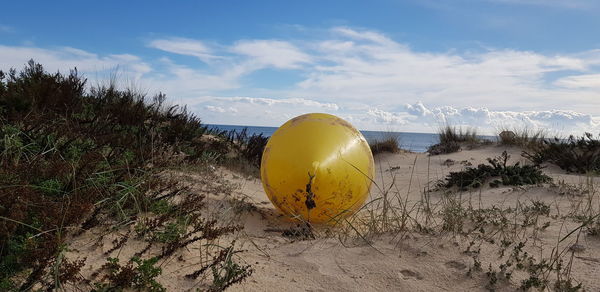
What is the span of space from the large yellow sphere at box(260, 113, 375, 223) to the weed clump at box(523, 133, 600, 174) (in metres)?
5.31

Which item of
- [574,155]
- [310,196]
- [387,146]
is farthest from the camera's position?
[387,146]

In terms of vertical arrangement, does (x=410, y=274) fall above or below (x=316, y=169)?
below

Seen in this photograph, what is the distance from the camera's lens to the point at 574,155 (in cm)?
839

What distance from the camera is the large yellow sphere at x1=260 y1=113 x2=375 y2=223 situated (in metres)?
3.85

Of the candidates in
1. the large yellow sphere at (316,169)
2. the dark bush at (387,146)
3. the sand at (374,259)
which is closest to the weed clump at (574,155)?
the dark bush at (387,146)

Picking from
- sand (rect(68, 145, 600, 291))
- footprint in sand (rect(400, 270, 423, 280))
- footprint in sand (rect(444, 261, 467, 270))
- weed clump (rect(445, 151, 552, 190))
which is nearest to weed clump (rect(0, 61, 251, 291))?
sand (rect(68, 145, 600, 291))

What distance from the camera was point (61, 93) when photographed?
19.9 feet

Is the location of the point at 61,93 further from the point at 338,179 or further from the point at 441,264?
the point at 441,264

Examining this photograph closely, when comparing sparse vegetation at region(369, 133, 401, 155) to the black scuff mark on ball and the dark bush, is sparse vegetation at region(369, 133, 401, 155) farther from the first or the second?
the black scuff mark on ball

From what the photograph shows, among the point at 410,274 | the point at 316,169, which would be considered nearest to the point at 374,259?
the point at 410,274

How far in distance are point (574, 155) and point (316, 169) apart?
6.94m

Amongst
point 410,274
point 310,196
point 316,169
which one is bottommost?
point 410,274

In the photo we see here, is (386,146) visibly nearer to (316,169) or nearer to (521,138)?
(521,138)

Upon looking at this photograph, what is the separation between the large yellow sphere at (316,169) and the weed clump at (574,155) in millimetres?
5306
